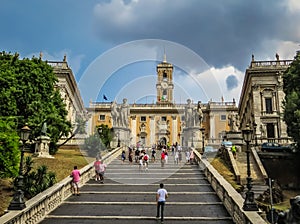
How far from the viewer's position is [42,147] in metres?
23.6

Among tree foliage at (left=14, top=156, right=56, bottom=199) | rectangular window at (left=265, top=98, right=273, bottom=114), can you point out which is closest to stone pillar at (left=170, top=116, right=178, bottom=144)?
rectangular window at (left=265, top=98, right=273, bottom=114)

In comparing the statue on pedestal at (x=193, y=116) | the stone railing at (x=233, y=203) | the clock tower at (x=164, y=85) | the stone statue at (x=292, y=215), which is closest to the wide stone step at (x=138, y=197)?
the stone railing at (x=233, y=203)

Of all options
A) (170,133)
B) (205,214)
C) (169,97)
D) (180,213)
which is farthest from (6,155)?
(169,97)

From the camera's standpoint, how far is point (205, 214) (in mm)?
10328

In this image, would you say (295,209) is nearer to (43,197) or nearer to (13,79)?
(43,197)

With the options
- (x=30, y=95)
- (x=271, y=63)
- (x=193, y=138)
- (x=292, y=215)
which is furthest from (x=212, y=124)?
(x=292, y=215)

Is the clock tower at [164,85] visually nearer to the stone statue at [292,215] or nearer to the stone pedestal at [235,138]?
the stone pedestal at [235,138]

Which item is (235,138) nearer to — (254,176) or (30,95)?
(254,176)

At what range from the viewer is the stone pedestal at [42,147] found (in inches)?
919

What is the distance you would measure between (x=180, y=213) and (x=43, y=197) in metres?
4.81

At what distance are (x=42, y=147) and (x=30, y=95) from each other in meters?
4.85

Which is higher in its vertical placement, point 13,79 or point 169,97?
point 169,97

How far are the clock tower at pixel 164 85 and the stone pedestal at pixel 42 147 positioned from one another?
56440mm

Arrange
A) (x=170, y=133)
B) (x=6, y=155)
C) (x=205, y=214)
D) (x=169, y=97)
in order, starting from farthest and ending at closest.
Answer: (x=169, y=97)
(x=170, y=133)
(x=6, y=155)
(x=205, y=214)
